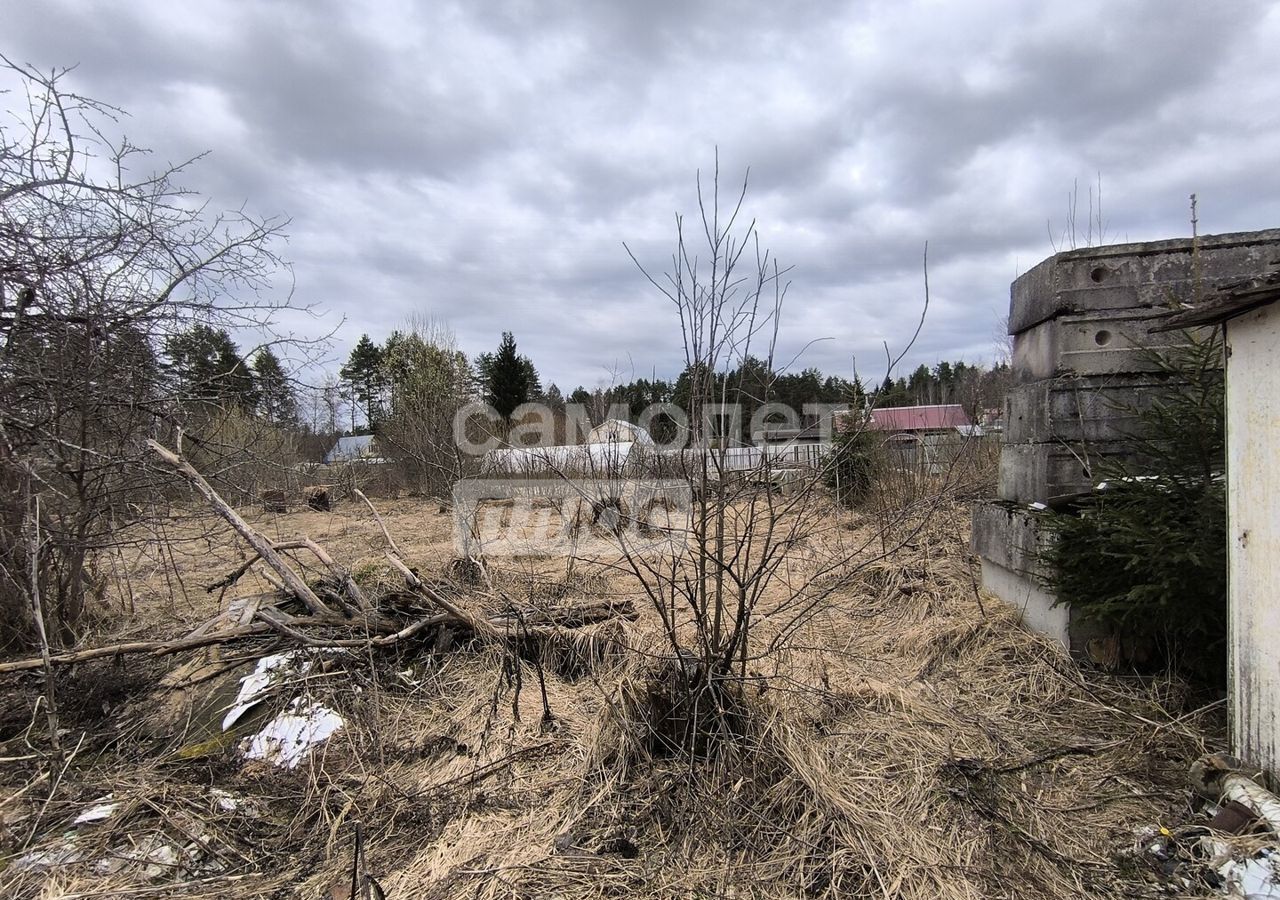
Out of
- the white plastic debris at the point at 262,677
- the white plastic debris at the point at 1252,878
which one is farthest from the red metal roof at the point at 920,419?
the white plastic debris at the point at 262,677

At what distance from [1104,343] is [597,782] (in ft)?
11.8

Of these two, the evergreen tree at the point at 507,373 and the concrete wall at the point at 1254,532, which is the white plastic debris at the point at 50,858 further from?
the evergreen tree at the point at 507,373

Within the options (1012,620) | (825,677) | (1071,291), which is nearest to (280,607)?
(825,677)

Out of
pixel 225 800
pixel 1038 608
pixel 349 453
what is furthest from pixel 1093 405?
pixel 349 453

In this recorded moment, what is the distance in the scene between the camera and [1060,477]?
356 centimetres

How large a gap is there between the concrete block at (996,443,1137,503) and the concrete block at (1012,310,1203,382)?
1.44ft

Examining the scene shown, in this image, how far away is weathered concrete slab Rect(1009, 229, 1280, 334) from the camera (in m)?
3.31

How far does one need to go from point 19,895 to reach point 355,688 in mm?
1334

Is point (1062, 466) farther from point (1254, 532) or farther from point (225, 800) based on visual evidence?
point (225, 800)

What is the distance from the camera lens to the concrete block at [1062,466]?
136 inches

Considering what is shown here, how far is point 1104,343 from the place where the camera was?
3500 mm

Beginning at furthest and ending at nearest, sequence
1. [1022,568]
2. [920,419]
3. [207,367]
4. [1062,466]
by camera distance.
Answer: [920,419]
[207,367]
[1022,568]
[1062,466]

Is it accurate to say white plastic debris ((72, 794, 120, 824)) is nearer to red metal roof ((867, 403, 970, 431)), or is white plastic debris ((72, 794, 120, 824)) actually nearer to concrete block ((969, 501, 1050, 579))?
concrete block ((969, 501, 1050, 579))

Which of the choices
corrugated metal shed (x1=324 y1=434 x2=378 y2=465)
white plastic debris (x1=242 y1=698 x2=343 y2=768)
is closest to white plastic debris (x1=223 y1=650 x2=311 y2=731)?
white plastic debris (x1=242 y1=698 x2=343 y2=768)
